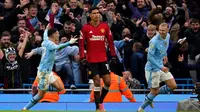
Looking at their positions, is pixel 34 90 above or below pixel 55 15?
below

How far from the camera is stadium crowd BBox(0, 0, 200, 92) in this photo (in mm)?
21672

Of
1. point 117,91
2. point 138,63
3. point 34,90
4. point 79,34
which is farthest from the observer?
point 79,34

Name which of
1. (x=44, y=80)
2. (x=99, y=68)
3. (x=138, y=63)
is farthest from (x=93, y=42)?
(x=138, y=63)

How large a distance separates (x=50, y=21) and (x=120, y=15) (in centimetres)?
217

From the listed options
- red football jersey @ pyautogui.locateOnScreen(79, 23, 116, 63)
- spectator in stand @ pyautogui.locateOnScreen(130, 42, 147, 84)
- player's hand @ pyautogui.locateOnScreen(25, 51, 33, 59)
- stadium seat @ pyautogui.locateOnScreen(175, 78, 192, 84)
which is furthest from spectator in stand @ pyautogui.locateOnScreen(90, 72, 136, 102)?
stadium seat @ pyautogui.locateOnScreen(175, 78, 192, 84)

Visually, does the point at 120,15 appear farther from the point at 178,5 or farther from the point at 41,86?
the point at 41,86

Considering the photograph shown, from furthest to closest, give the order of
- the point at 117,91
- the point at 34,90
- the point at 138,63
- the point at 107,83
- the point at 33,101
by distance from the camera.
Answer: the point at 138,63
the point at 117,91
the point at 34,90
the point at 107,83
the point at 33,101

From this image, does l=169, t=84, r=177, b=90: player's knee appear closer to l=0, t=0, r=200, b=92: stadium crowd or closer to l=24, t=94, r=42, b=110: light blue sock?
l=0, t=0, r=200, b=92: stadium crowd

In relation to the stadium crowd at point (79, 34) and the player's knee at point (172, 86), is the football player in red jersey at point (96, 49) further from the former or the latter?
the stadium crowd at point (79, 34)

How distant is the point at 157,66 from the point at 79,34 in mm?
3790

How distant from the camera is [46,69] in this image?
19156 millimetres

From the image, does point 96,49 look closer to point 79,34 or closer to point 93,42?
point 93,42

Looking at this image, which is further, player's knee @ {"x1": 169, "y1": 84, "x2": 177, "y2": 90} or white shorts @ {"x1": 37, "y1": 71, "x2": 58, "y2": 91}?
player's knee @ {"x1": 169, "y1": 84, "x2": 177, "y2": 90}

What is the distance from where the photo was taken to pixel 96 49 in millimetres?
19031
